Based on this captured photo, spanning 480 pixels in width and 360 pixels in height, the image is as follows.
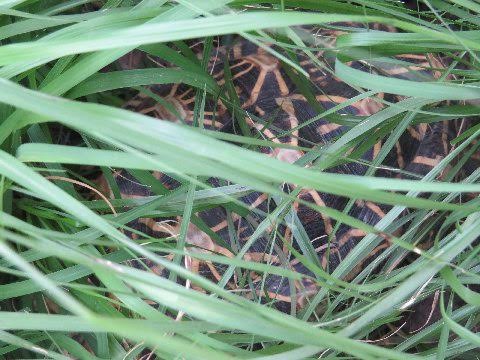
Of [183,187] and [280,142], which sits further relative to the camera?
[280,142]

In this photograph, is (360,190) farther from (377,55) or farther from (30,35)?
(30,35)

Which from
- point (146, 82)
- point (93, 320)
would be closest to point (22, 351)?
point (146, 82)

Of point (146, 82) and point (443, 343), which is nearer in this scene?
point (443, 343)

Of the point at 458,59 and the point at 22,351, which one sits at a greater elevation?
the point at 458,59

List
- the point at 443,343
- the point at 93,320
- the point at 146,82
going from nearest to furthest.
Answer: the point at 93,320 → the point at 443,343 → the point at 146,82

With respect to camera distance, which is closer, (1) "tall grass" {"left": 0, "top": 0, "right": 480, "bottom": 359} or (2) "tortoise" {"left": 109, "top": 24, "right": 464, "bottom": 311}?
(1) "tall grass" {"left": 0, "top": 0, "right": 480, "bottom": 359}

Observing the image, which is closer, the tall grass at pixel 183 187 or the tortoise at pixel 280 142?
the tall grass at pixel 183 187

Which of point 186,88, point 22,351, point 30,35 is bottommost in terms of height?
point 22,351

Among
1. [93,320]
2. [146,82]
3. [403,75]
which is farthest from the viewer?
[403,75]
